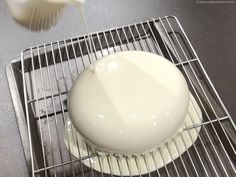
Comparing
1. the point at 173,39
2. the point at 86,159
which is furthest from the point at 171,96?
the point at 173,39

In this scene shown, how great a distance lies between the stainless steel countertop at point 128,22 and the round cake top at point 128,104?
0.19 metres

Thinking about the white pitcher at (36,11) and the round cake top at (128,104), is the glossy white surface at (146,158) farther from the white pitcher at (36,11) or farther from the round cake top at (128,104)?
the white pitcher at (36,11)

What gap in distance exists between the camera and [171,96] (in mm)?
577

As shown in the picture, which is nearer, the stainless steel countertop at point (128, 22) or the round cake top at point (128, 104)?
the round cake top at point (128, 104)

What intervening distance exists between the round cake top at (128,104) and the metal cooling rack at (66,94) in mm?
80

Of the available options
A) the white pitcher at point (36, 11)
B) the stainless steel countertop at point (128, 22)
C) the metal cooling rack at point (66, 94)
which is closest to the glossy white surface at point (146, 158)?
the metal cooling rack at point (66, 94)

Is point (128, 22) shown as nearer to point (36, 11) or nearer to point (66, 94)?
point (66, 94)

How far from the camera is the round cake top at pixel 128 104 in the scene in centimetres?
55

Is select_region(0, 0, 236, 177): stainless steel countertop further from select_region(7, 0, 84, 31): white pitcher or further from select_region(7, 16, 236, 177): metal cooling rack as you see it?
select_region(7, 0, 84, 31): white pitcher

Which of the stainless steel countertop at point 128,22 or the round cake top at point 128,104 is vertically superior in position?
the stainless steel countertop at point 128,22

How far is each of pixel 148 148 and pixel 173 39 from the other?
36cm

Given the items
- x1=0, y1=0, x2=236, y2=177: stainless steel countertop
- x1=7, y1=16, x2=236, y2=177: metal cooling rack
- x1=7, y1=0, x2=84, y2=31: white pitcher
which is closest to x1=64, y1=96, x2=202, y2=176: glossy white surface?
x1=7, y1=16, x2=236, y2=177: metal cooling rack

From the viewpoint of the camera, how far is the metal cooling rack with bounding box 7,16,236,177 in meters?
0.63

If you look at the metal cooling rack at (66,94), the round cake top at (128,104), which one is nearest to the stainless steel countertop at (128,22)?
the metal cooling rack at (66,94)
